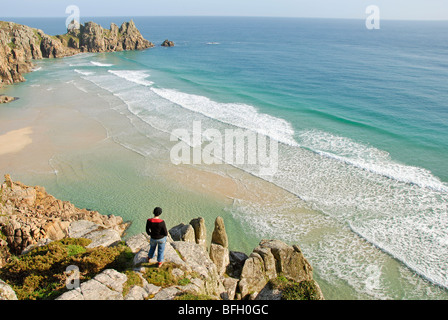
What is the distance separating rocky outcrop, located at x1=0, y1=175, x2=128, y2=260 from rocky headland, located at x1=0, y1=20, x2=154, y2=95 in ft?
115

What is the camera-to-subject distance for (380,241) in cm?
1966

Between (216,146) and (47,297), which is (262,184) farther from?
(47,297)

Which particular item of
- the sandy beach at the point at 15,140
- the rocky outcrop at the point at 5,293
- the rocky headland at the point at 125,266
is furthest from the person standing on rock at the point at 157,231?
the sandy beach at the point at 15,140

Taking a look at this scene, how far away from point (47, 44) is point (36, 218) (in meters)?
88.6

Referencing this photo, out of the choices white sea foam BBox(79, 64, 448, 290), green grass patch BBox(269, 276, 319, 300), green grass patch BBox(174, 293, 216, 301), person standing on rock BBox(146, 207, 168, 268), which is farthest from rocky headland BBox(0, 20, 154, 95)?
green grass patch BBox(269, 276, 319, 300)

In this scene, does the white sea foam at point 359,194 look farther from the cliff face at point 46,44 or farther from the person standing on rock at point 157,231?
the cliff face at point 46,44

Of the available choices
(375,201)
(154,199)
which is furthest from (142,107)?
(375,201)

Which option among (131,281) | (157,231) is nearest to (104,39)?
(157,231)

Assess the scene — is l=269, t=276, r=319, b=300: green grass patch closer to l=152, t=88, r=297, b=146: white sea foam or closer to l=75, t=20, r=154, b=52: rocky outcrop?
l=152, t=88, r=297, b=146: white sea foam

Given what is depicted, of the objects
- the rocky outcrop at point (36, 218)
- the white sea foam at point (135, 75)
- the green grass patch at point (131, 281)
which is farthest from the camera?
the white sea foam at point (135, 75)

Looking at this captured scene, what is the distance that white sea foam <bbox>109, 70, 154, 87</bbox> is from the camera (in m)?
58.4

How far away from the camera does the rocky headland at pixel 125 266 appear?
10.5 meters

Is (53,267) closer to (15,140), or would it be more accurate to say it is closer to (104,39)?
(15,140)

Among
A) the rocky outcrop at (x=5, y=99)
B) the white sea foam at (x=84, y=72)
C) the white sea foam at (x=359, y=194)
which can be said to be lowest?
the white sea foam at (x=359, y=194)
